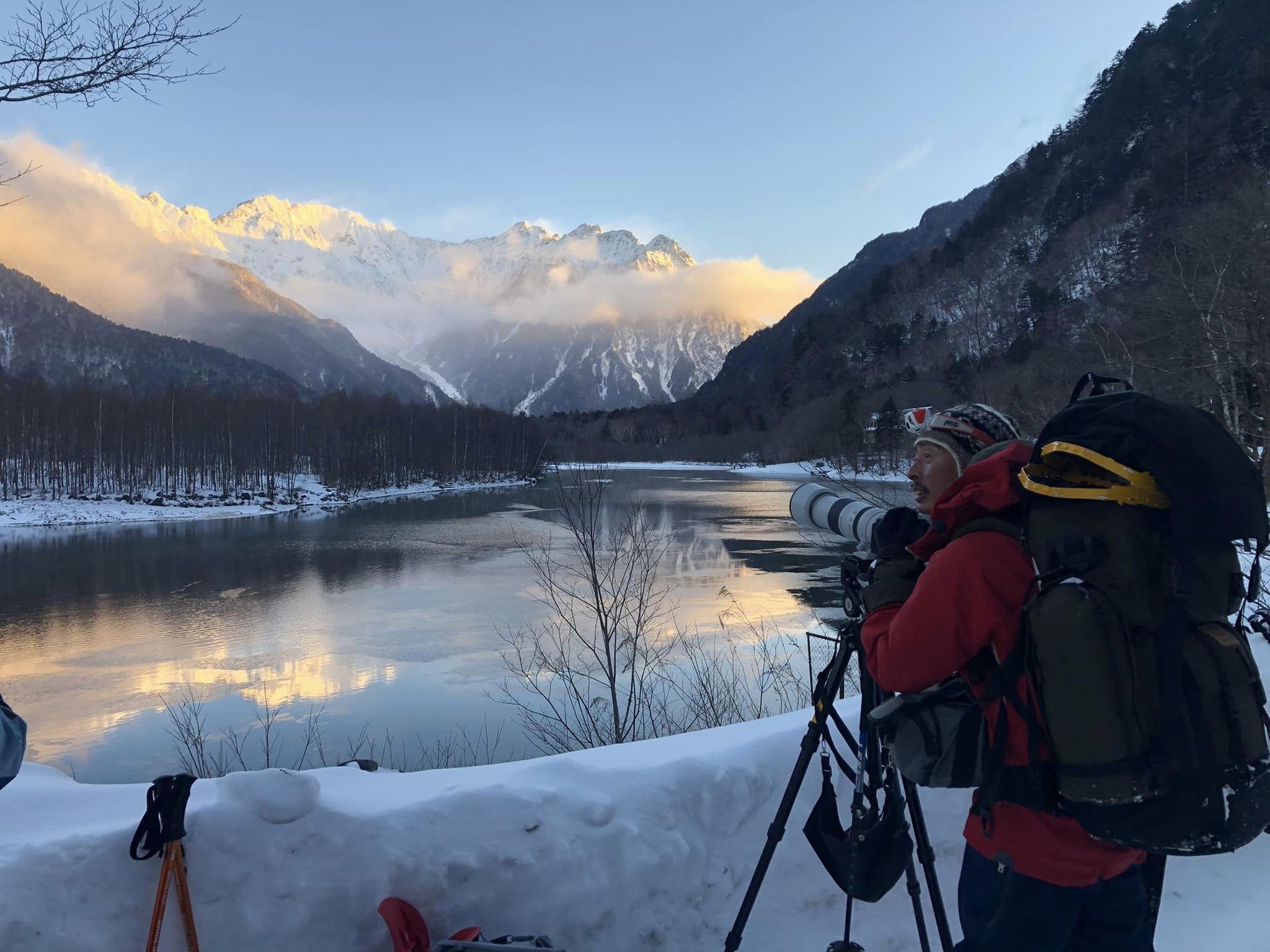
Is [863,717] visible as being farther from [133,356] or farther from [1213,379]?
[133,356]

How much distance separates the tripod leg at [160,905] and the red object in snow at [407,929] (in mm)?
524

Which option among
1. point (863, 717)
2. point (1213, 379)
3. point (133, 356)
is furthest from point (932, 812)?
point (133, 356)

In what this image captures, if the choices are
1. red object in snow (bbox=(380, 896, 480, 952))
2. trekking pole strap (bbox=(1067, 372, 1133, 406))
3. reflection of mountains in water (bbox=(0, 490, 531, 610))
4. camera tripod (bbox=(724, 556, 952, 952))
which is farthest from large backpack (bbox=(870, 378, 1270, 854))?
reflection of mountains in water (bbox=(0, 490, 531, 610))

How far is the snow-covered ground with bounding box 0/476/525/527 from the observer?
28.1 meters

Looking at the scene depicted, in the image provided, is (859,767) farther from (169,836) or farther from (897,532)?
(169,836)

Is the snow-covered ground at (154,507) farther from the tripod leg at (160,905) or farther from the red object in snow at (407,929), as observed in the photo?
the red object in snow at (407,929)

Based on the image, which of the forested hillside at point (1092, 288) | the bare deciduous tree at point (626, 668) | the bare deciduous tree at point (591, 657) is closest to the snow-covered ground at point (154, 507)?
the forested hillside at point (1092, 288)

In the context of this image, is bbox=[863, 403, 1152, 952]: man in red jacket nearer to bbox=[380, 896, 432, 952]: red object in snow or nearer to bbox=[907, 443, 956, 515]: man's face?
bbox=[907, 443, 956, 515]: man's face

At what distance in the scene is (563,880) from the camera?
Result: 2.13 metres

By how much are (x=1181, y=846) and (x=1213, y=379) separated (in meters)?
12.8

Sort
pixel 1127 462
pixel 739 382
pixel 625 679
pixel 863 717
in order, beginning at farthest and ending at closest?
1. pixel 739 382
2. pixel 625 679
3. pixel 863 717
4. pixel 1127 462

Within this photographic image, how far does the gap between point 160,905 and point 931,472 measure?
7.28ft

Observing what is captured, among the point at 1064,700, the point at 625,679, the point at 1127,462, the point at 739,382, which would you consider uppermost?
the point at 739,382

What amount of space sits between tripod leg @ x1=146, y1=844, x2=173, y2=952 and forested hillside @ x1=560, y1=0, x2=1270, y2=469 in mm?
5238
